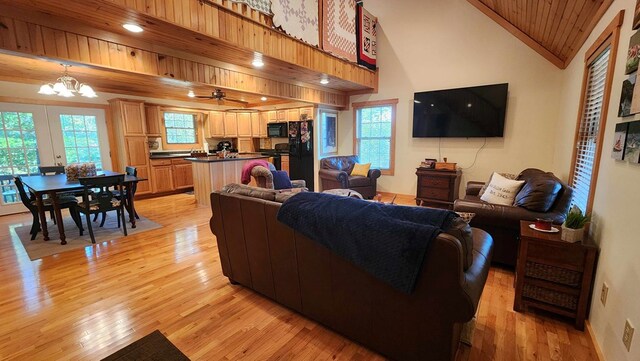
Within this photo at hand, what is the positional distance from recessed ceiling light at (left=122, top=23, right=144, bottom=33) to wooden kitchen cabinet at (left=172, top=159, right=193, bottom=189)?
14.0 ft

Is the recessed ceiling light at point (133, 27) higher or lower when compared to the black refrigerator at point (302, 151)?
higher

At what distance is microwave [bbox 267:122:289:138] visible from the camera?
22.9 feet

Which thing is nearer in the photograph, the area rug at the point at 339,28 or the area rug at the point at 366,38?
the area rug at the point at 339,28

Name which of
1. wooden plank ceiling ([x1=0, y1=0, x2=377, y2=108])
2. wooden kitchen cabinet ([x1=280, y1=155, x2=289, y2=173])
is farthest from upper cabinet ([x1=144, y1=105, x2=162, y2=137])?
wooden kitchen cabinet ([x1=280, y1=155, x2=289, y2=173])

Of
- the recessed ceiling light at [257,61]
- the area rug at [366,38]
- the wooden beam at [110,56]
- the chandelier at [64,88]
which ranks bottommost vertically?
the chandelier at [64,88]

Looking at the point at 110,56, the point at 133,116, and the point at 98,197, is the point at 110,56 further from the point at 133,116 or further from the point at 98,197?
the point at 133,116

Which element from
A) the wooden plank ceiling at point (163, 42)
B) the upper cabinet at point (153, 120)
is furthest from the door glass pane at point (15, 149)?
the upper cabinet at point (153, 120)

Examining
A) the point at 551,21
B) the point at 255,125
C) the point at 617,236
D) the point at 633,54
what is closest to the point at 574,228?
the point at 617,236

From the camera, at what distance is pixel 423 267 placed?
51.6 inches

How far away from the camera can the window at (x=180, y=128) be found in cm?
676

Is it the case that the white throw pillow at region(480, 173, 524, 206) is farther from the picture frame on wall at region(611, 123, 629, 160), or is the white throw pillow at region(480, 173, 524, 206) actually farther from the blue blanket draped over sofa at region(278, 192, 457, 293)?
the blue blanket draped over sofa at region(278, 192, 457, 293)

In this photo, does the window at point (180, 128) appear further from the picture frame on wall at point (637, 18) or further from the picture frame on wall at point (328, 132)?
the picture frame on wall at point (637, 18)

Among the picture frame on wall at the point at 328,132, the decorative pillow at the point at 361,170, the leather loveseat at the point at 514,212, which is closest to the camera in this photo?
the leather loveseat at the point at 514,212

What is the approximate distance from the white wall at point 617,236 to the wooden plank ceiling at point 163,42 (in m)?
3.11
